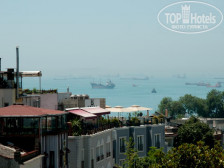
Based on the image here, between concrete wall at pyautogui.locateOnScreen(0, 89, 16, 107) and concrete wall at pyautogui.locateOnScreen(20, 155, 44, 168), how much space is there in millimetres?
12552

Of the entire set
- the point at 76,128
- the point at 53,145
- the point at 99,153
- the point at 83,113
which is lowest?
the point at 99,153

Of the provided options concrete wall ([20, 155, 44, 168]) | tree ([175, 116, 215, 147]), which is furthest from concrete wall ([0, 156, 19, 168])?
tree ([175, 116, 215, 147])

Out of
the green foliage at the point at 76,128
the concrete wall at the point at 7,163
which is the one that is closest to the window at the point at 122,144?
the green foliage at the point at 76,128

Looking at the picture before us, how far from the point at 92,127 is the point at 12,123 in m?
15.7

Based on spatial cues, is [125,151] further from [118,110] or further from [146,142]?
[118,110]

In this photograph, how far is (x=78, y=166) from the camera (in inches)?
2067

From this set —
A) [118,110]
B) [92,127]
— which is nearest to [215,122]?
[118,110]

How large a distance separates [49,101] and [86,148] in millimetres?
8103

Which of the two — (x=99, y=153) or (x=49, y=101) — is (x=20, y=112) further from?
(x=49, y=101)

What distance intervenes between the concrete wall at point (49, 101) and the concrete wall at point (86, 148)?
521cm

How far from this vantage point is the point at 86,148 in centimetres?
5388

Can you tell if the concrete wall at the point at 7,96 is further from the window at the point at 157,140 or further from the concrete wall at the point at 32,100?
the window at the point at 157,140

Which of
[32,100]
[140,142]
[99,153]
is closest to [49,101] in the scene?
[32,100]

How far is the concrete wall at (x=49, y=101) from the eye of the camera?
59156 millimetres
